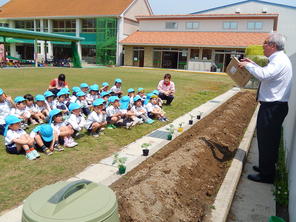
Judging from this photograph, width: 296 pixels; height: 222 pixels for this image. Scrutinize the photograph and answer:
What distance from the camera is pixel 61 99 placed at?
696cm

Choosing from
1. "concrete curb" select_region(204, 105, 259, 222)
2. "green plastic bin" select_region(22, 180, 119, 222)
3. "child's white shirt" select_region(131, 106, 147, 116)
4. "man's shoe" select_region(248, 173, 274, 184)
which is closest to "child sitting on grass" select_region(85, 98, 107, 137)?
"child's white shirt" select_region(131, 106, 147, 116)

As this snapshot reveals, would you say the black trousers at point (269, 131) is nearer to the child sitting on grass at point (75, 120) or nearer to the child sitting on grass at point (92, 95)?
the child sitting on grass at point (75, 120)

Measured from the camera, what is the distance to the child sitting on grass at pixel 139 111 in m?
7.08

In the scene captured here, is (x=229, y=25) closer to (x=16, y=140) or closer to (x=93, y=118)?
(x=93, y=118)

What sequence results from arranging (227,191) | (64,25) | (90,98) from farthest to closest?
(64,25), (90,98), (227,191)

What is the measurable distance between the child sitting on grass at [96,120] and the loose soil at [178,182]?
164 centimetres

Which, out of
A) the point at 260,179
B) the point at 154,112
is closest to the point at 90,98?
the point at 154,112

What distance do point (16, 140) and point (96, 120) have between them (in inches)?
68.4

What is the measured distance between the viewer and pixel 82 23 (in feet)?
125

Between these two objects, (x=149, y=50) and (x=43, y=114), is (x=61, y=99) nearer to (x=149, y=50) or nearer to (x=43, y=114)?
(x=43, y=114)

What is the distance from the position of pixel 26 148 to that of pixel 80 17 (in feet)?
116

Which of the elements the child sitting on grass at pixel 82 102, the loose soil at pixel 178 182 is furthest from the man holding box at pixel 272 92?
the child sitting on grass at pixel 82 102

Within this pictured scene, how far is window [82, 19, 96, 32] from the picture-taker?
122 feet

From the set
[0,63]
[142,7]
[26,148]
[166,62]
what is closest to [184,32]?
[166,62]
